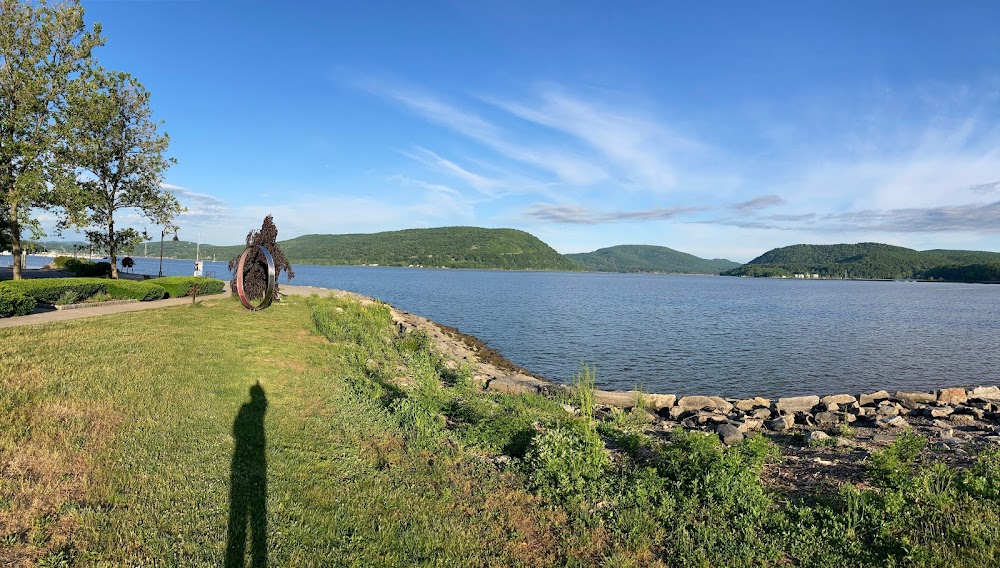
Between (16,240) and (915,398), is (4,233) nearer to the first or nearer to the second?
(16,240)

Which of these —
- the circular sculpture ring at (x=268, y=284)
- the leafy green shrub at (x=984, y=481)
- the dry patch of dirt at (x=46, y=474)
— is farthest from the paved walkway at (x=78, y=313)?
the leafy green shrub at (x=984, y=481)

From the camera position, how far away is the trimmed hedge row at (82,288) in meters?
19.6

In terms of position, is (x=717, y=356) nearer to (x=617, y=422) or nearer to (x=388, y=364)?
(x=617, y=422)

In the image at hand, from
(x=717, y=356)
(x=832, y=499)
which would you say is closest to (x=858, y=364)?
(x=717, y=356)

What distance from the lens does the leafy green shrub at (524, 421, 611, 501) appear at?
24.2 ft

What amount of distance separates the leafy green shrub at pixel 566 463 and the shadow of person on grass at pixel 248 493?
3.86 m

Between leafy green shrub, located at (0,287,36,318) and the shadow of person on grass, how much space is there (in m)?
14.1

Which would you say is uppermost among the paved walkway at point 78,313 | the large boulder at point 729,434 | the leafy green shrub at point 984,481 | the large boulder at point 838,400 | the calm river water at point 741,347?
the paved walkway at point 78,313

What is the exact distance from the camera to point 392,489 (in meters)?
7.23

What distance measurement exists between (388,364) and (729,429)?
36.2 feet

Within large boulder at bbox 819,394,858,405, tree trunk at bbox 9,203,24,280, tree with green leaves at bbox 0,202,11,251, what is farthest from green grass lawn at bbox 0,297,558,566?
tree with green leaves at bbox 0,202,11,251

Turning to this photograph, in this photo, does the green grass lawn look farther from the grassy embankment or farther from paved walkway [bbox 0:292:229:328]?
paved walkway [bbox 0:292:229:328]

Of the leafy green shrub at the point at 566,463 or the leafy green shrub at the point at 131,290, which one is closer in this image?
the leafy green shrub at the point at 566,463

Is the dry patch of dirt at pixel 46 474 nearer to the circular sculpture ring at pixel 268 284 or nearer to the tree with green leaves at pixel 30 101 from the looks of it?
the circular sculpture ring at pixel 268 284
